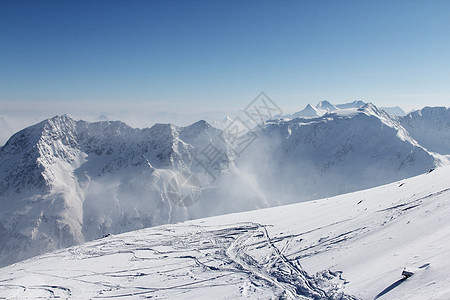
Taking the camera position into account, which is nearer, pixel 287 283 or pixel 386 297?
pixel 386 297

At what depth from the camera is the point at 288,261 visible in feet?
52.9

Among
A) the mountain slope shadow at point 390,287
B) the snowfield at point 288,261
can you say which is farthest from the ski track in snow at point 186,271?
the mountain slope shadow at point 390,287


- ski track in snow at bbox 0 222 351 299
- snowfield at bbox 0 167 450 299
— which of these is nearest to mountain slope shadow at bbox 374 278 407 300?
snowfield at bbox 0 167 450 299

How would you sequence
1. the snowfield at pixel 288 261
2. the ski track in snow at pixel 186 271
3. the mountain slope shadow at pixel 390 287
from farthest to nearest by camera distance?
1. the ski track in snow at pixel 186 271
2. the snowfield at pixel 288 261
3. the mountain slope shadow at pixel 390 287

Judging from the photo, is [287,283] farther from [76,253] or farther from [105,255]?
[76,253]

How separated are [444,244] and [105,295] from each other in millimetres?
16721

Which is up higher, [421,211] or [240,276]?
[421,211]

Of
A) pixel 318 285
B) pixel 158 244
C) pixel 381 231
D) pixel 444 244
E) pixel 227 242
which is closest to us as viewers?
pixel 444 244

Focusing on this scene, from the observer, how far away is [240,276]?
591 inches

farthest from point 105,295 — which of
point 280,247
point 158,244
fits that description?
point 280,247

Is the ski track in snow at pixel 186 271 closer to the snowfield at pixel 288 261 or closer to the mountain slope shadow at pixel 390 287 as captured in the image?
the snowfield at pixel 288 261

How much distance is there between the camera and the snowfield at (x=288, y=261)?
11.4 meters

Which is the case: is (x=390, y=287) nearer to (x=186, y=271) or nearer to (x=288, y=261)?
(x=288, y=261)

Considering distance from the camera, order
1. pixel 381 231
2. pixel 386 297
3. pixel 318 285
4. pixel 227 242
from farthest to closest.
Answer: pixel 227 242 → pixel 381 231 → pixel 318 285 → pixel 386 297
